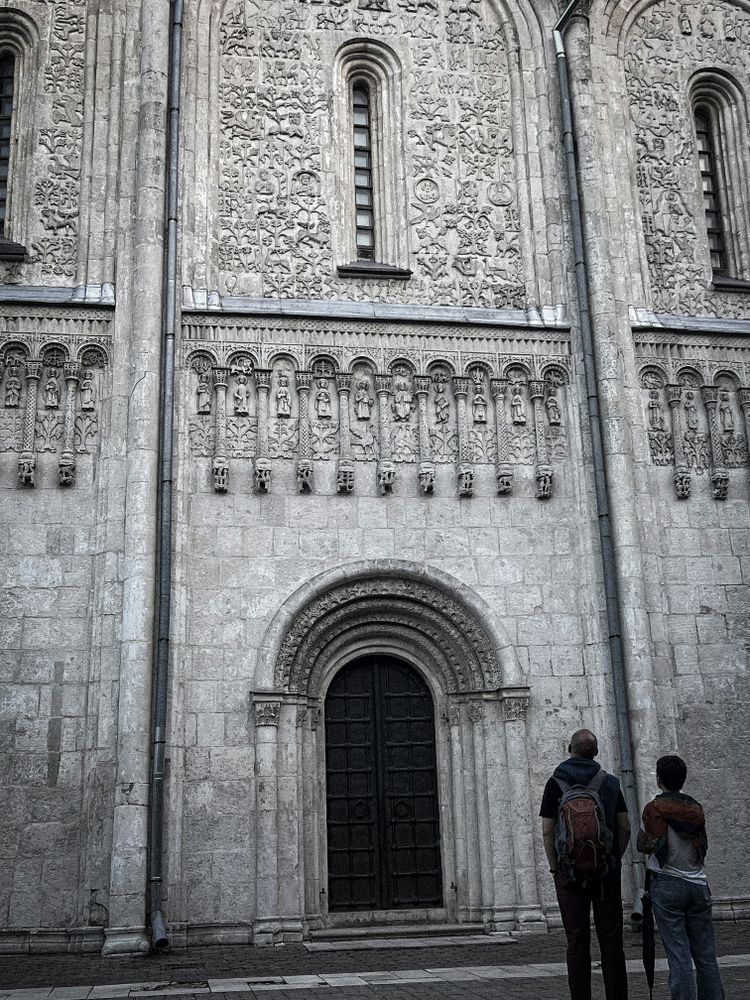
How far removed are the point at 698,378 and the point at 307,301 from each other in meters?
5.26

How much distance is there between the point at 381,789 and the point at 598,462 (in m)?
4.78

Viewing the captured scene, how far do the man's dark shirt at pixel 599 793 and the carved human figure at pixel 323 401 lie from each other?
23.9 feet

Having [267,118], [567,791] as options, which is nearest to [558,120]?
[267,118]

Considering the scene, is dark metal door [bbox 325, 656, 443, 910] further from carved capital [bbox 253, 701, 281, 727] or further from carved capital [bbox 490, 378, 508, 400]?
carved capital [bbox 490, 378, 508, 400]

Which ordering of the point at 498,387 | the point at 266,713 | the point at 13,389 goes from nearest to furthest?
the point at 266,713 < the point at 13,389 < the point at 498,387

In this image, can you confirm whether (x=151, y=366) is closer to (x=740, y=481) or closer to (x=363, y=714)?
(x=363, y=714)

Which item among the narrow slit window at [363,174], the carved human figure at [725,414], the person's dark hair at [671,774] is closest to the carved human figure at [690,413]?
the carved human figure at [725,414]

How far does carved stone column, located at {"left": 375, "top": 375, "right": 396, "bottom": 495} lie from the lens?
13.3 m

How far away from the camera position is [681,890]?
6434mm

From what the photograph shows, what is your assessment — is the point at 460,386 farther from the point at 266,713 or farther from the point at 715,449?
the point at 266,713

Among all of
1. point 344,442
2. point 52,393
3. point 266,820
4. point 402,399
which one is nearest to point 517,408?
point 402,399

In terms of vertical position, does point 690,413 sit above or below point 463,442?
above

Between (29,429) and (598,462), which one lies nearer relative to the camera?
(29,429)

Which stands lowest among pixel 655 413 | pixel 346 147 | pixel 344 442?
pixel 344 442
